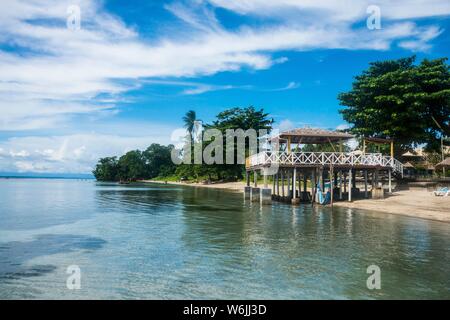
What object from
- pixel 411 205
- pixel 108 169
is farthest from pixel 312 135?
pixel 108 169

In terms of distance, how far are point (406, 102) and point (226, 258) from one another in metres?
36.1

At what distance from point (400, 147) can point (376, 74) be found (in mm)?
9788

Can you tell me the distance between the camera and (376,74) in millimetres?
48438

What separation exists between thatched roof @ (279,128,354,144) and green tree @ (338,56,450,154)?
12045 mm

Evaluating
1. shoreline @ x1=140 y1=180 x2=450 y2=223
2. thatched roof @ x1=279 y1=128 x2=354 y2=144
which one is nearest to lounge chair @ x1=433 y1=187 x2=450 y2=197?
shoreline @ x1=140 y1=180 x2=450 y2=223

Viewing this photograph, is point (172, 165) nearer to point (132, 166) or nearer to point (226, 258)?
point (132, 166)

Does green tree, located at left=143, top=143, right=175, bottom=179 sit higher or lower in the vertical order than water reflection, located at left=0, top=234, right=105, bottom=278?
higher

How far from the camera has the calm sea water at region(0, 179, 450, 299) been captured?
418 inches

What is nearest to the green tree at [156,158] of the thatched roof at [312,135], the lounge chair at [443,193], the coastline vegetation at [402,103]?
the coastline vegetation at [402,103]

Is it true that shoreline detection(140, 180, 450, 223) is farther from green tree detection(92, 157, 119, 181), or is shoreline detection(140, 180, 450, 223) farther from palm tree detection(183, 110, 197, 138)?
green tree detection(92, 157, 119, 181)

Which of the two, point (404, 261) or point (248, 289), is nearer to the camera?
point (248, 289)

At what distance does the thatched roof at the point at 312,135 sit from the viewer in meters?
32.4
